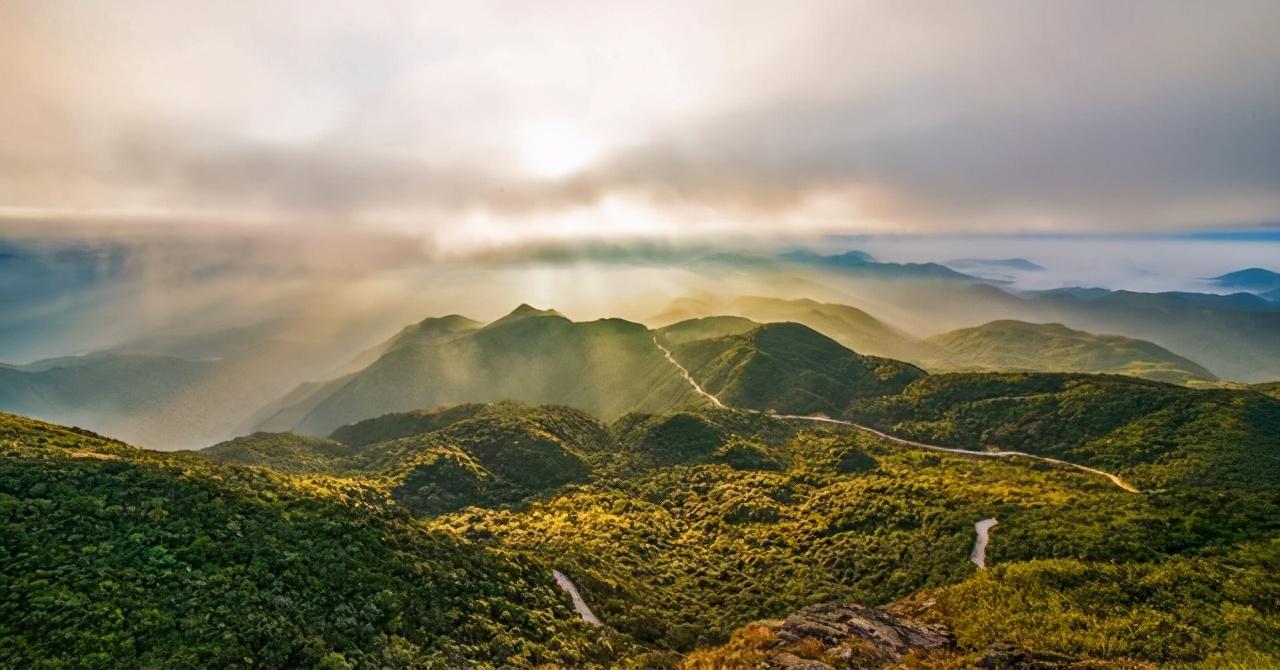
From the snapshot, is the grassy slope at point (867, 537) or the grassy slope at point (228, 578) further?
the grassy slope at point (867, 537)

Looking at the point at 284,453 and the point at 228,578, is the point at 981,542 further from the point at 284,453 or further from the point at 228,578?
the point at 284,453

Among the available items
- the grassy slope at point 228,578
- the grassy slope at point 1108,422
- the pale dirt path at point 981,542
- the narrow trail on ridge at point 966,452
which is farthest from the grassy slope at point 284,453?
the grassy slope at point 1108,422

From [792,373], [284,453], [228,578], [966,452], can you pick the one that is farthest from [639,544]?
[792,373]

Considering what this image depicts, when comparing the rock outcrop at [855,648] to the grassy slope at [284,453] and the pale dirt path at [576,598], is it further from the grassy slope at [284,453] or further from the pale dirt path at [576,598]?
the grassy slope at [284,453]

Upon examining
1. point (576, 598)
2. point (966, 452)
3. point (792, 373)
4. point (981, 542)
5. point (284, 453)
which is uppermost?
point (792, 373)

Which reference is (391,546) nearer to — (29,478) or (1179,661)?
(29,478)

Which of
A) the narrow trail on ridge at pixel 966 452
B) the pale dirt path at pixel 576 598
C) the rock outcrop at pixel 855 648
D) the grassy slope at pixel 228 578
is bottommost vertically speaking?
the narrow trail on ridge at pixel 966 452

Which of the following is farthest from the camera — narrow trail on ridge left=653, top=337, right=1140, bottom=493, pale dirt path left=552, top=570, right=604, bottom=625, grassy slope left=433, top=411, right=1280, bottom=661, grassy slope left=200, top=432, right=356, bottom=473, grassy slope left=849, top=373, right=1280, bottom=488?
grassy slope left=200, top=432, right=356, bottom=473

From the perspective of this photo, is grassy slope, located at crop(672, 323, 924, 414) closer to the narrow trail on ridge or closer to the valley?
the narrow trail on ridge

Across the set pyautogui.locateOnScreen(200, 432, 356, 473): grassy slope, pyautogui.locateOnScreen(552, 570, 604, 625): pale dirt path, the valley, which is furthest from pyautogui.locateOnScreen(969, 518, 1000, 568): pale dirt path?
pyautogui.locateOnScreen(200, 432, 356, 473): grassy slope
